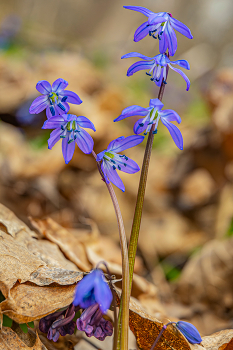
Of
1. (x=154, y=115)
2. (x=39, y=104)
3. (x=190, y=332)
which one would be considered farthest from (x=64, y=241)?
(x=154, y=115)

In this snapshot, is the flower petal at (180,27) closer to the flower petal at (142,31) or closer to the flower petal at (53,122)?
the flower petal at (142,31)

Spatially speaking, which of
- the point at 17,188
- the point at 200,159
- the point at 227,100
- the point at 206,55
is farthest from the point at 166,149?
the point at 206,55

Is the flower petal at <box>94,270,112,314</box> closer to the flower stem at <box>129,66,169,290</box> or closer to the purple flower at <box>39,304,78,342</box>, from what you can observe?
the flower stem at <box>129,66,169,290</box>

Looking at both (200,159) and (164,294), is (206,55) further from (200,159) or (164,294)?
(164,294)

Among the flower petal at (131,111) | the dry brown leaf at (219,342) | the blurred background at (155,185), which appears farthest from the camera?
the blurred background at (155,185)

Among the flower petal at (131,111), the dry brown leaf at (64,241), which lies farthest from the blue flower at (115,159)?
the dry brown leaf at (64,241)

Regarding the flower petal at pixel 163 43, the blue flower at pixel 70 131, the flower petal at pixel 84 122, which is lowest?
the blue flower at pixel 70 131

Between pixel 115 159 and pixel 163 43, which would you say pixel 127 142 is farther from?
pixel 163 43
